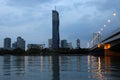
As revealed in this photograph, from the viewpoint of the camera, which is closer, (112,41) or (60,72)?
(60,72)

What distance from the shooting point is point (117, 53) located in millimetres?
123062

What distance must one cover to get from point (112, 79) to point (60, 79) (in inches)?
139

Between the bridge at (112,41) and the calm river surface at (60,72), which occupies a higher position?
the bridge at (112,41)

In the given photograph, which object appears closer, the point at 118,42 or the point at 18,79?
the point at 18,79

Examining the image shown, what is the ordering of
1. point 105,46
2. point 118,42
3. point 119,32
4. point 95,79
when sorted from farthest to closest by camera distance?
point 105,46 → point 118,42 → point 119,32 → point 95,79

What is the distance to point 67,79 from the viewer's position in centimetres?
2253

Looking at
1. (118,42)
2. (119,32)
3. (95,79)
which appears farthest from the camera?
(118,42)

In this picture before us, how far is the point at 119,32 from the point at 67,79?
56.5 meters

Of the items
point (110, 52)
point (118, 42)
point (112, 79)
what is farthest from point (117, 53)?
point (112, 79)

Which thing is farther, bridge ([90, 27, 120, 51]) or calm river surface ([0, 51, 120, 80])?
bridge ([90, 27, 120, 51])

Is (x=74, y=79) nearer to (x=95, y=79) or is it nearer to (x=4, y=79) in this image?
(x=95, y=79)

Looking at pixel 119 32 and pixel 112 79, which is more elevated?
pixel 119 32

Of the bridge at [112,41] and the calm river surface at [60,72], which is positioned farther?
the bridge at [112,41]

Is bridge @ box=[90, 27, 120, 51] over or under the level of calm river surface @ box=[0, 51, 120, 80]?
over
